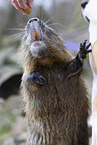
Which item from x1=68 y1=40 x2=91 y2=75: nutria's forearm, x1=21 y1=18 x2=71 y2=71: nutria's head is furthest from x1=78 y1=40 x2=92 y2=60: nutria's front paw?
x1=21 y1=18 x2=71 y2=71: nutria's head

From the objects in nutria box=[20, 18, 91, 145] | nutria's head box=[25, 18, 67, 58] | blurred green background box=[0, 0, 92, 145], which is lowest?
nutria box=[20, 18, 91, 145]

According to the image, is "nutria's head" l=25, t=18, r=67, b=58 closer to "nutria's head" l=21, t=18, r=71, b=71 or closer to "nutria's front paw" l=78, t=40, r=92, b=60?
"nutria's head" l=21, t=18, r=71, b=71

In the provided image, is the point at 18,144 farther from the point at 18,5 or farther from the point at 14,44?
the point at 14,44

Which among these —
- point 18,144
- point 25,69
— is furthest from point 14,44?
point 25,69

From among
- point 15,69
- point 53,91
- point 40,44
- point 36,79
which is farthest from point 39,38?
point 15,69

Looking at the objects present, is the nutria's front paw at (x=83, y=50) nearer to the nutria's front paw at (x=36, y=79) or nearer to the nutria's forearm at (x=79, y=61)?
the nutria's forearm at (x=79, y=61)

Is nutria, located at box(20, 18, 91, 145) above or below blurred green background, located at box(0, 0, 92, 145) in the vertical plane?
below

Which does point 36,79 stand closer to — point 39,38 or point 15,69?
point 39,38

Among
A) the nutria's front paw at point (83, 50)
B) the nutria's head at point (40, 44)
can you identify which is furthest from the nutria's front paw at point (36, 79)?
the nutria's front paw at point (83, 50)
